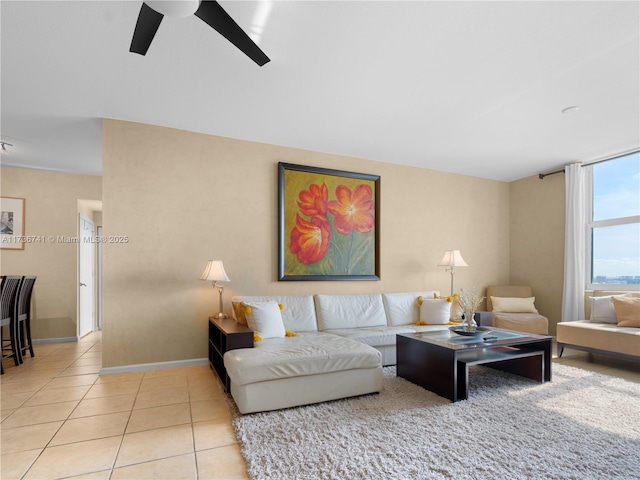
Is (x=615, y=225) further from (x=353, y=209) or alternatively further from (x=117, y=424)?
(x=117, y=424)

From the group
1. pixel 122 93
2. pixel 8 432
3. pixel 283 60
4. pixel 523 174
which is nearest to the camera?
pixel 8 432

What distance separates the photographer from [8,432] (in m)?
2.47

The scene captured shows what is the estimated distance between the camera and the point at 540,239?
593 cm

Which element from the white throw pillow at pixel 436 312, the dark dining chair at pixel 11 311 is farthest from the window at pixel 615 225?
the dark dining chair at pixel 11 311

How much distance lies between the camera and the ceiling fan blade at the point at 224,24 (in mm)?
1776

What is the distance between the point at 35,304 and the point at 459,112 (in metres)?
6.38

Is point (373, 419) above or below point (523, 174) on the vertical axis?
below

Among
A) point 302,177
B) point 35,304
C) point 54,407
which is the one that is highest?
point 302,177

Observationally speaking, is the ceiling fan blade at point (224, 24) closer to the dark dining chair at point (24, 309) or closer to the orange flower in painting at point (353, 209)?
the orange flower in painting at point (353, 209)

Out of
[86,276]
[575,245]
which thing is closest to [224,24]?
[575,245]

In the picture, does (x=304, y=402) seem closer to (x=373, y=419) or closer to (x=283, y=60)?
(x=373, y=419)

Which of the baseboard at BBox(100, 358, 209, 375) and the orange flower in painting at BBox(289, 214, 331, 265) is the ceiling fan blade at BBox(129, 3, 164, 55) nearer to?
the orange flower in painting at BBox(289, 214, 331, 265)

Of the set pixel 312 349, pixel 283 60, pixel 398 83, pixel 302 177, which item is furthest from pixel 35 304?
pixel 398 83

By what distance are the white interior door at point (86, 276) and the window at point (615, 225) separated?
7849mm
